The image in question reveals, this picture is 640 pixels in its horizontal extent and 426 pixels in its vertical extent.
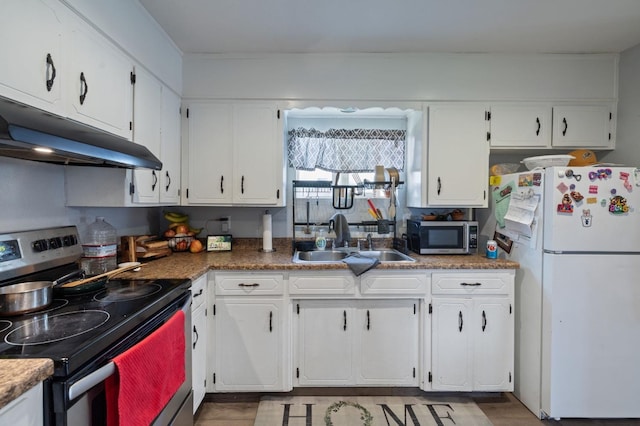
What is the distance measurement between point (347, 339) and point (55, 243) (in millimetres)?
1753

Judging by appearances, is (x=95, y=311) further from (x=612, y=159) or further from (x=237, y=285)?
(x=612, y=159)

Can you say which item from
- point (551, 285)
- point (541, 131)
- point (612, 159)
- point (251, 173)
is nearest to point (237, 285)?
point (251, 173)

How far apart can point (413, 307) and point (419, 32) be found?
1.87 metres

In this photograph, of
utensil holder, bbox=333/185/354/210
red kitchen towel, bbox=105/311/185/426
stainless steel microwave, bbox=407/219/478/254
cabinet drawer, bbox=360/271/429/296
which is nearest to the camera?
red kitchen towel, bbox=105/311/185/426

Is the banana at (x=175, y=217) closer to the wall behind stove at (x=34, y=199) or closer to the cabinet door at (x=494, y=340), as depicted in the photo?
the wall behind stove at (x=34, y=199)

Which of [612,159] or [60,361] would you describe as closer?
[60,361]

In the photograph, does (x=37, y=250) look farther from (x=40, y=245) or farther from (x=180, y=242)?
(x=180, y=242)

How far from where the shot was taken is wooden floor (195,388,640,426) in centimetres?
183

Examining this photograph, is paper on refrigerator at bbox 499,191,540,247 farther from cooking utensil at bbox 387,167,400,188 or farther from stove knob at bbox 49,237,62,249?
stove knob at bbox 49,237,62,249

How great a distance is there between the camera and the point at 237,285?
1959mm

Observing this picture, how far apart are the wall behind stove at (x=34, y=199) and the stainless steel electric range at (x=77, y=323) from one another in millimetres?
64

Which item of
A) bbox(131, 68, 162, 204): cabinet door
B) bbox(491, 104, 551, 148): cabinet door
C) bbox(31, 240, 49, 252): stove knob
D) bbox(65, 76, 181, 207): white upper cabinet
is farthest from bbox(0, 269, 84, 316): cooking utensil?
bbox(491, 104, 551, 148): cabinet door

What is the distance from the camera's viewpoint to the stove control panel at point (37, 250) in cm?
126

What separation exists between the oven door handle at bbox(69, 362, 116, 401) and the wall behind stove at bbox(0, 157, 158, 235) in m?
0.91
